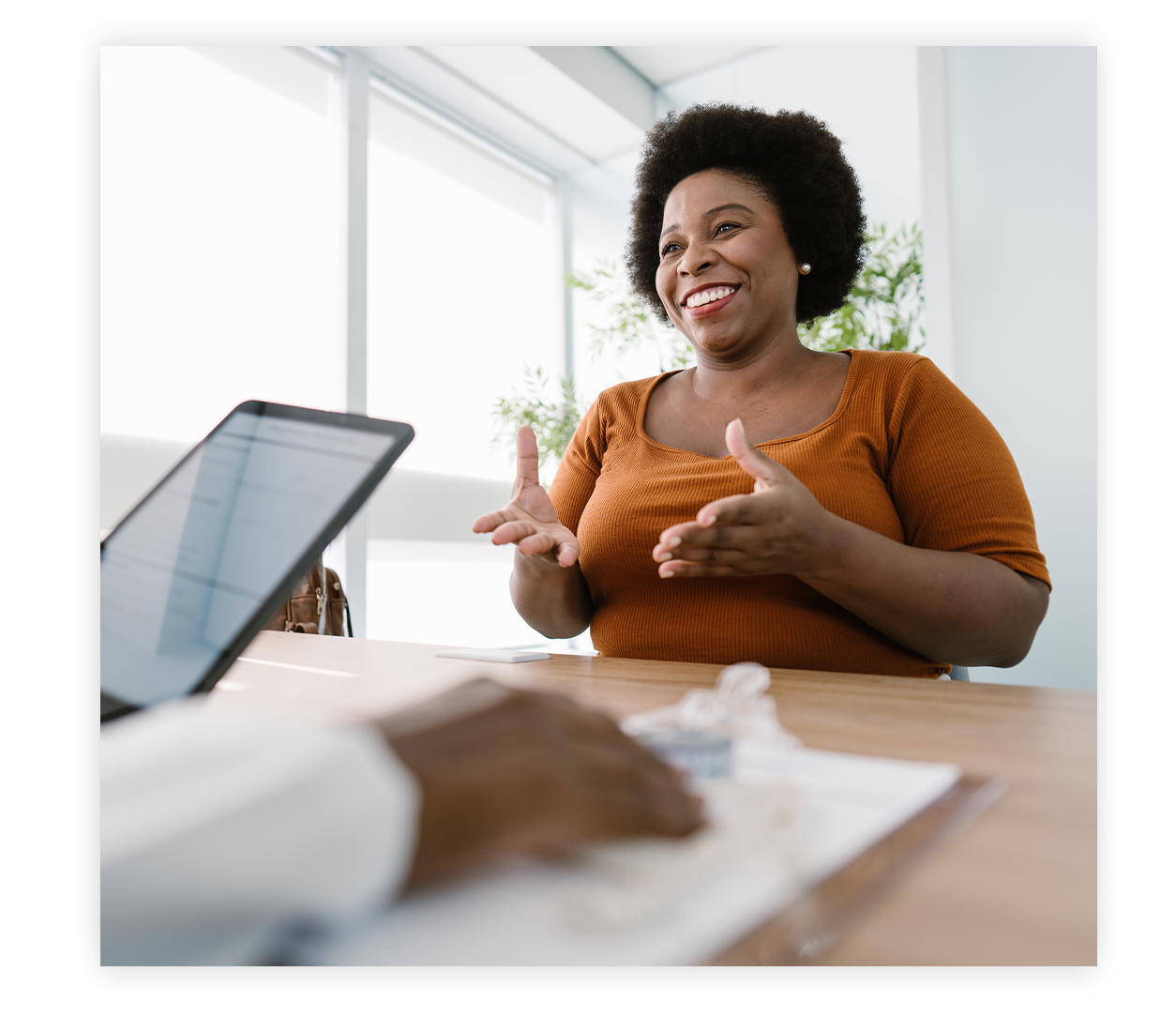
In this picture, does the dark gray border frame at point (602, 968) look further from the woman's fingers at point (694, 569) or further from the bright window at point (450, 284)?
the bright window at point (450, 284)

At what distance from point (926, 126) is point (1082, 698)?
189 cm

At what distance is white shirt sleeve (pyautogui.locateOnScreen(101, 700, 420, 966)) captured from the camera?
0.55 feet

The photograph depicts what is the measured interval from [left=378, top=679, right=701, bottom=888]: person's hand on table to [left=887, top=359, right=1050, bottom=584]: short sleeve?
2.10 ft

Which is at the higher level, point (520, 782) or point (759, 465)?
point (759, 465)

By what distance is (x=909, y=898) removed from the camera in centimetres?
21

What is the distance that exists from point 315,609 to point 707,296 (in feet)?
2.35

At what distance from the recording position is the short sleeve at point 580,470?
105 centimetres

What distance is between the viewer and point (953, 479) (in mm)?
792

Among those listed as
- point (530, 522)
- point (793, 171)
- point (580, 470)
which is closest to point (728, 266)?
point (793, 171)

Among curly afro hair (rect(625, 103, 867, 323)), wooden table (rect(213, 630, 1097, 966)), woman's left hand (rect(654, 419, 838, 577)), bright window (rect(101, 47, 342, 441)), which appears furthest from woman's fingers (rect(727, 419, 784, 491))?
curly afro hair (rect(625, 103, 867, 323))

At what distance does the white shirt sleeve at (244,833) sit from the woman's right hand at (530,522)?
49 centimetres

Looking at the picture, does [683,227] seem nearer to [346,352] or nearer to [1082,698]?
[1082,698]

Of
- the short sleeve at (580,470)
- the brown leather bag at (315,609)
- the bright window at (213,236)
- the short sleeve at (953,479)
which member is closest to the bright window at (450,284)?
the bright window at (213,236)

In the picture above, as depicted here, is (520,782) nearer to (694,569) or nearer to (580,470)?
(694,569)
